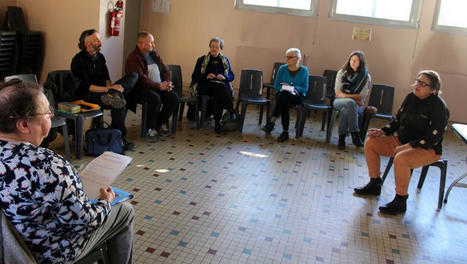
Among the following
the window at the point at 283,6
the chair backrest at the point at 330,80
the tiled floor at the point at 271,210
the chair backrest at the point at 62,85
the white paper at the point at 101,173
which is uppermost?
the window at the point at 283,6

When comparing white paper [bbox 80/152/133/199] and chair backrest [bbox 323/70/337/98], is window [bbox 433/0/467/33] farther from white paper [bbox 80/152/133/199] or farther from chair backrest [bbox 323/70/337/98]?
white paper [bbox 80/152/133/199]

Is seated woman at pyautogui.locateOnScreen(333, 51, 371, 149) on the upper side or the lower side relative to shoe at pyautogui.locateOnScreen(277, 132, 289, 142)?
upper

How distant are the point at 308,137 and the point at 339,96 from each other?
70cm

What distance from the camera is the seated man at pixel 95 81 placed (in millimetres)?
4570

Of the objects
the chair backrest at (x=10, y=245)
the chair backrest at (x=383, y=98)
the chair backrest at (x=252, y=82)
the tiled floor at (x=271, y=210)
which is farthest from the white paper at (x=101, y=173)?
the chair backrest at (x=383, y=98)

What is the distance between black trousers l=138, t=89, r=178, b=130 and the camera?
518cm

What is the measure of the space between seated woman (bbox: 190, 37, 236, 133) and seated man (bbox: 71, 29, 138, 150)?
1.31 metres

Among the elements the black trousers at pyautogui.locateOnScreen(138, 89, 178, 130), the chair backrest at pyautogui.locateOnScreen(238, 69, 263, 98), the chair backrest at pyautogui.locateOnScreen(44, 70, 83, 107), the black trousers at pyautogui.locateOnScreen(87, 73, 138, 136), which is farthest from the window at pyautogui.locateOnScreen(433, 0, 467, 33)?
the chair backrest at pyautogui.locateOnScreen(44, 70, 83, 107)

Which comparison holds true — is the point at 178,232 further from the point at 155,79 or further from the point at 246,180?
the point at 155,79

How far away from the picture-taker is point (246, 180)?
429cm

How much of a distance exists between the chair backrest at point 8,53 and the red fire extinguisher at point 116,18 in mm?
1283

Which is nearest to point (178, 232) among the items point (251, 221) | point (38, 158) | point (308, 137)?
point (251, 221)

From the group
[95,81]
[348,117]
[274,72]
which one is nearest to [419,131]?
[348,117]

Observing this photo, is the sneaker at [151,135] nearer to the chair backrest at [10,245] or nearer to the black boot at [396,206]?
the black boot at [396,206]
